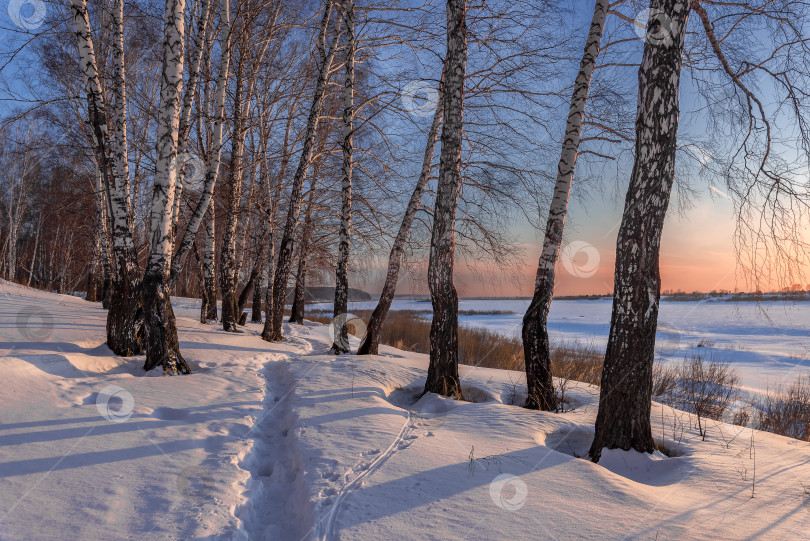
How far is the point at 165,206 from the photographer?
5141 mm

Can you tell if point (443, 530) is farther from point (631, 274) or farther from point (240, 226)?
point (240, 226)

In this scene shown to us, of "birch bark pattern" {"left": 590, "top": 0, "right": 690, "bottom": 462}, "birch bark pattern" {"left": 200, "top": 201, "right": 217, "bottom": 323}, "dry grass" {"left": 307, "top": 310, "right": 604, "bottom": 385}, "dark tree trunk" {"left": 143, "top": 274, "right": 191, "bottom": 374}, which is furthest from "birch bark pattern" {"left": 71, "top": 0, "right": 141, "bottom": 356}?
"dry grass" {"left": 307, "top": 310, "right": 604, "bottom": 385}

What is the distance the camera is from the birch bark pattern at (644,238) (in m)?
3.36

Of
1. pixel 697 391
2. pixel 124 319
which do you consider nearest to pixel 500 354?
pixel 697 391

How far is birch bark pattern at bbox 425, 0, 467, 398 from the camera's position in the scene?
5.11m

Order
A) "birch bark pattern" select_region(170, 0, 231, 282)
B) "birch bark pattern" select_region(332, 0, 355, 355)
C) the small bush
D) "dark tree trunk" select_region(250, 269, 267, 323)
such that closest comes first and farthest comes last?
the small bush → "birch bark pattern" select_region(332, 0, 355, 355) → "birch bark pattern" select_region(170, 0, 231, 282) → "dark tree trunk" select_region(250, 269, 267, 323)

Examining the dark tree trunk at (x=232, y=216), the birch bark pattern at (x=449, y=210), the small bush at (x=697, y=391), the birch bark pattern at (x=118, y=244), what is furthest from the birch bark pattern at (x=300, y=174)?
the small bush at (x=697, y=391)

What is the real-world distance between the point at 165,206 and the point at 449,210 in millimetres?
3788

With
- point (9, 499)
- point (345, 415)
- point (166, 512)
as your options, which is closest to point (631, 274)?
point (345, 415)

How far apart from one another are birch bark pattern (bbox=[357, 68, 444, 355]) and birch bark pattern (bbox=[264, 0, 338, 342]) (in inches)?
84.4

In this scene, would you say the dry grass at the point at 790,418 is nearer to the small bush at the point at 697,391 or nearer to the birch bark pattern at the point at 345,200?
the small bush at the point at 697,391

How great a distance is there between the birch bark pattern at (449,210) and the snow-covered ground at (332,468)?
660 millimetres

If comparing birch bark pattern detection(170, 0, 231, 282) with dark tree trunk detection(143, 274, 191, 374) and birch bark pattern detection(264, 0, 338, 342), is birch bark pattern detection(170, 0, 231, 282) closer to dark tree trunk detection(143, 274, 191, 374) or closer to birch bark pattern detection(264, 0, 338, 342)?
birch bark pattern detection(264, 0, 338, 342)

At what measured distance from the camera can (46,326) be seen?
595cm
